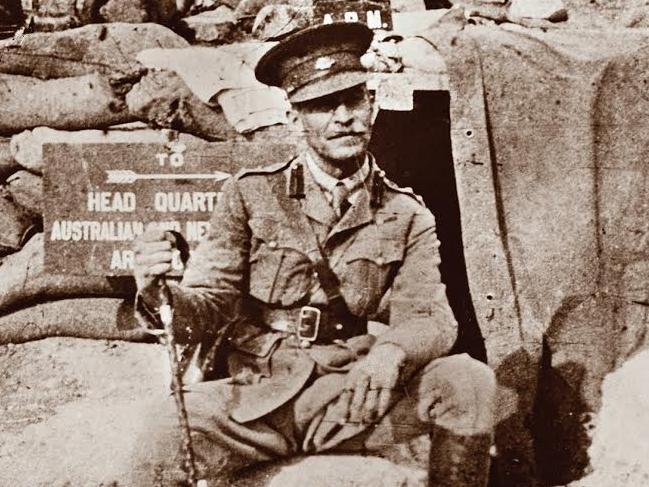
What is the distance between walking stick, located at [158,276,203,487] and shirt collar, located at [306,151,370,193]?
50 centimetres

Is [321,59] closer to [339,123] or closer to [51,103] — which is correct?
[339,123]

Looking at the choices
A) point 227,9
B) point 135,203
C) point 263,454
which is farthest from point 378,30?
point 263,454

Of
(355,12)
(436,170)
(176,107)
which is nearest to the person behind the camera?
(355,12)

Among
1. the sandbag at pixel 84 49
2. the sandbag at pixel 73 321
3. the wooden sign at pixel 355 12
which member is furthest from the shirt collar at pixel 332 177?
the sandbag at pixel 73 321

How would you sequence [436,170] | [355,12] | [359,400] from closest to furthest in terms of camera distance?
1. [359,400]
2. [355,12]
3. [436,170]

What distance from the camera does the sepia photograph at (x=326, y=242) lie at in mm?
2164

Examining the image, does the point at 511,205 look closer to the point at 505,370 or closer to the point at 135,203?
the point at 505,370

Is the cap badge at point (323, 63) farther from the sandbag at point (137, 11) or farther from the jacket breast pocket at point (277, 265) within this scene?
the sandbag at point (137, 11)

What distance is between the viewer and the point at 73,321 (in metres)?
2.62

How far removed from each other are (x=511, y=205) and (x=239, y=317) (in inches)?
34.8

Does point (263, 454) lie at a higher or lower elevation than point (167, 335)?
lower

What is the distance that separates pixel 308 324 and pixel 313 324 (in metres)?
0.01

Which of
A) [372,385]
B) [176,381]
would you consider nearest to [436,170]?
[372,385]

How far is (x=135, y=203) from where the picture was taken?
2436mm
